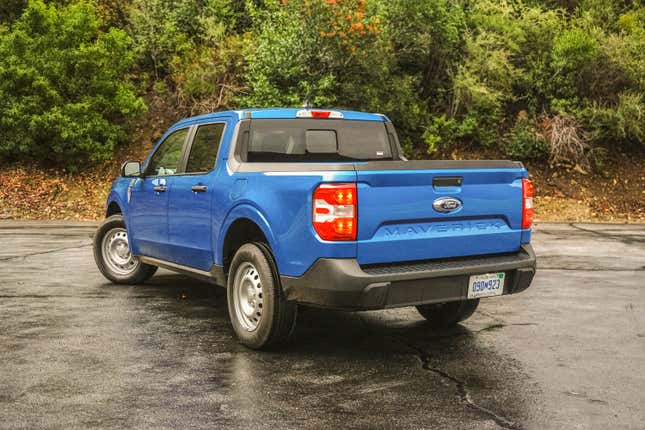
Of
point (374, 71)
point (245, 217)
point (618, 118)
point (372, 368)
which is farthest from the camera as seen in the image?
point (618, 118)

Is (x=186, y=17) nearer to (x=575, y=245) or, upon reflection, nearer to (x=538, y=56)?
(x=538, y=56)

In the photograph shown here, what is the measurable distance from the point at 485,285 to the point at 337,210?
1.40 meters

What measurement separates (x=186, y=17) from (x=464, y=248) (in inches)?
835

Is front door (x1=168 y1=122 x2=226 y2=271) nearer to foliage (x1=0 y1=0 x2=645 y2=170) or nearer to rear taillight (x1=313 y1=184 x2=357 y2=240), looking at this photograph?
rear taillight (x1=313 y1=184 x2=357 y2=240)

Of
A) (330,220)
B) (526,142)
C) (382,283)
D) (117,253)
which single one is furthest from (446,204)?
(526,142)

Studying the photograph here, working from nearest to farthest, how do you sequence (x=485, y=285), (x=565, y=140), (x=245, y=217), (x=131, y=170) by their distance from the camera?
(x=485, y=285) < (x=245, y=217) < (x=131, y=170) < (x=565, y=140)

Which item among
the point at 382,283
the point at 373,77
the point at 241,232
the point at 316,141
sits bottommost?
the point at 382,283

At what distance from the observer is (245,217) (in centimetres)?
576

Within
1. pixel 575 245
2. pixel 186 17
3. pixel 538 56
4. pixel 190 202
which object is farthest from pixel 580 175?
pixel 190 202

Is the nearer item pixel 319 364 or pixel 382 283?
pixel 382 283

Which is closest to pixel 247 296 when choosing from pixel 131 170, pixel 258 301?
pixel 258 301

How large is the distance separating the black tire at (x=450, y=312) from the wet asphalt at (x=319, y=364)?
0.12 meters

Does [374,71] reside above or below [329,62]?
below

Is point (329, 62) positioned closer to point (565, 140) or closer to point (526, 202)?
point (565, 140)
